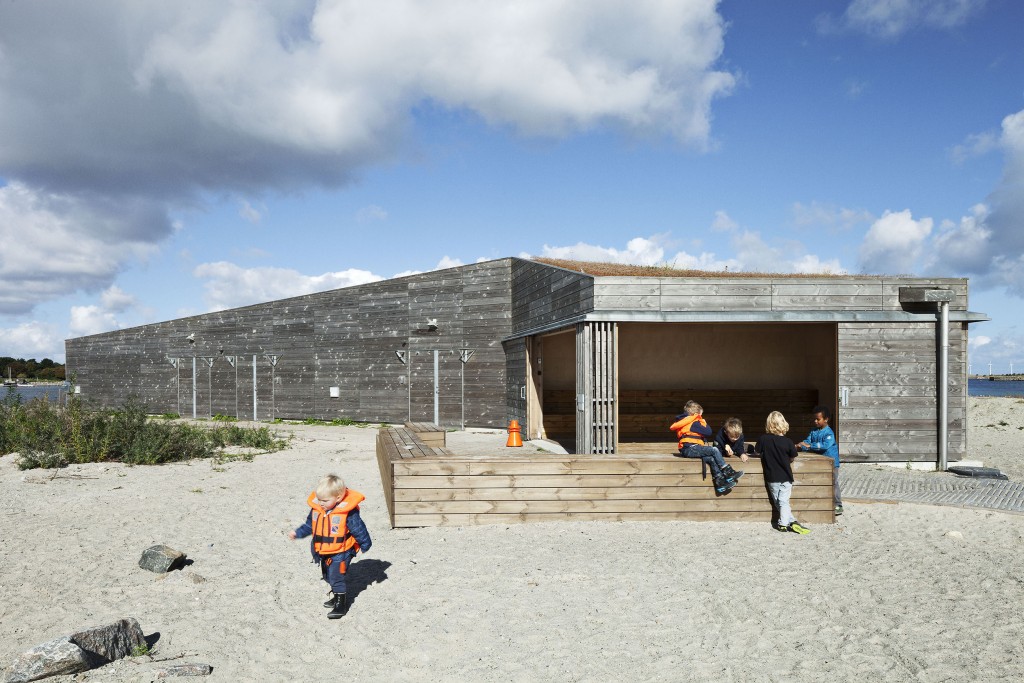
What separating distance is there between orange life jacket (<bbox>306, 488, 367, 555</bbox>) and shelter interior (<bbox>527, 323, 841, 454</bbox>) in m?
12.3

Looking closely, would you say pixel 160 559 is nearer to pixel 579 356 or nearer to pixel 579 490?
pixel 579 490

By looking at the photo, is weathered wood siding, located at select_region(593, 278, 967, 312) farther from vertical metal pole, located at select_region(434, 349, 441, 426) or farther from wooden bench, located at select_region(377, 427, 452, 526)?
vertical metal pole, located at select_region(434, 349, 441, 426)

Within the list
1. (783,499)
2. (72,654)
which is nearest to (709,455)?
(783,499)

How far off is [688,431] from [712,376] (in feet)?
33.8

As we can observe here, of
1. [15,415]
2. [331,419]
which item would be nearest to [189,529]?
[15,415]

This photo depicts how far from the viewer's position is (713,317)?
42.7ft

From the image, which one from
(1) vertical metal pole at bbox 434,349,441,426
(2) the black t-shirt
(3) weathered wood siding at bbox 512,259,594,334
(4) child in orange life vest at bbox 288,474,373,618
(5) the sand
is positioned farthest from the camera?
(1) vertical metal pole at bbox 434,349,441,426

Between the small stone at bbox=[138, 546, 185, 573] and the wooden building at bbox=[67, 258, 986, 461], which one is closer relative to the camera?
the small stone at bbox=[138, 546, 185, 573]

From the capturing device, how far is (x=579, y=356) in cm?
1297

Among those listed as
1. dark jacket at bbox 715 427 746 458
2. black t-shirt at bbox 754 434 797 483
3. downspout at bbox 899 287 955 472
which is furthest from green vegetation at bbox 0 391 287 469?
downspout at bbox 899 287 955 472

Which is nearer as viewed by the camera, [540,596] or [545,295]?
[540,596]

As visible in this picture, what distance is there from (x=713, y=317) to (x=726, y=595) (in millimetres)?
7815

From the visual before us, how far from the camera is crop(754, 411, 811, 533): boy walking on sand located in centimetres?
806

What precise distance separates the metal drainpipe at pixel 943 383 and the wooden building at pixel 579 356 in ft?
0.14
